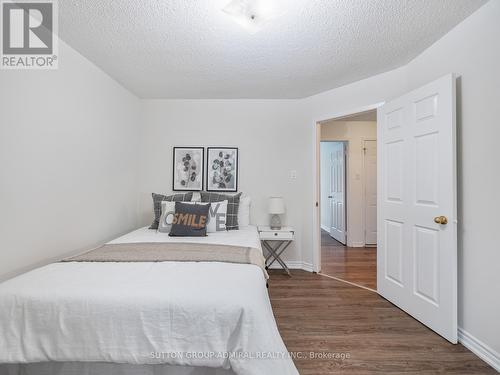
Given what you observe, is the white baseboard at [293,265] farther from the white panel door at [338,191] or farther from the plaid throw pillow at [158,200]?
the white panel door at [338,191]

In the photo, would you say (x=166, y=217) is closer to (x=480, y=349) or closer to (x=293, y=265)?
(x=293, y=265)

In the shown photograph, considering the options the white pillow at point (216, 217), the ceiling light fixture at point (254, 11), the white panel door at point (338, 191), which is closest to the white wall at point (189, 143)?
the white pillow at point (216, 217)

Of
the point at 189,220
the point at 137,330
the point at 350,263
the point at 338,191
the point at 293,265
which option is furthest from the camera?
the point at 338,191

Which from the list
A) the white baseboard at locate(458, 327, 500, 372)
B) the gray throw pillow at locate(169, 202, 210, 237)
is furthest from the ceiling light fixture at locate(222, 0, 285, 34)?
the white baseboard at locate(458, 327, 500, 372)

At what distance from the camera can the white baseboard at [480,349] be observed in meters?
1.56

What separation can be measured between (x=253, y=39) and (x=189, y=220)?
5.75 feet

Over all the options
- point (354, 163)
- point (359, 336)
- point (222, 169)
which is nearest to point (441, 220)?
point (359, 336)

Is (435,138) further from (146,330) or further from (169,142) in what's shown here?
(169,142)

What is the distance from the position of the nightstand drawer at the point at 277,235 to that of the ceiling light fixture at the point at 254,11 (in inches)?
86.8

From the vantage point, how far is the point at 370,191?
475 centimetres

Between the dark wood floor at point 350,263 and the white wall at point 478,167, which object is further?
the dark wood floor at point 350,263

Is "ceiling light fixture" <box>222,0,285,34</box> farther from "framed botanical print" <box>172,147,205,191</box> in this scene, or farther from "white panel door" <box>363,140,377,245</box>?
"white panel door" <box>363,140,377,245</box>

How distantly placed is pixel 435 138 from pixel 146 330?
237 cm

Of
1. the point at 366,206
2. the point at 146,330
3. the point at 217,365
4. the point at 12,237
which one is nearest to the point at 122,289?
the point at 146,330
